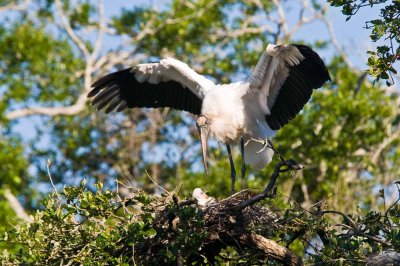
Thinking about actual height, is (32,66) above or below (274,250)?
above

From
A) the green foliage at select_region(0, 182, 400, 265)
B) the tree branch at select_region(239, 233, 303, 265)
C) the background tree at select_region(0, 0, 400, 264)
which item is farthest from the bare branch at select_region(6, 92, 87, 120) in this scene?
the tree branch at select_region(239, 233, 303, 265)

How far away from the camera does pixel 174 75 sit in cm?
755

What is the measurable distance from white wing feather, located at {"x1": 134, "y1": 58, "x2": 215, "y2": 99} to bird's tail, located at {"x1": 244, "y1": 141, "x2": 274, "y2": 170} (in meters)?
0.60

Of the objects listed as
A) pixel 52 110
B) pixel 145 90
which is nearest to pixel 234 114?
pixel 145 90

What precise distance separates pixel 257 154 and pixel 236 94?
2.12 ft

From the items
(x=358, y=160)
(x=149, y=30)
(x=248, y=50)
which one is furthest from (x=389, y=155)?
(x=149, y=30)

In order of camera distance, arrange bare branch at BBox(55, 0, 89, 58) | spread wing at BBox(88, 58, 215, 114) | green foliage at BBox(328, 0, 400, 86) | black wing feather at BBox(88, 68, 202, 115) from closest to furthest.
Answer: green foliage at BBox(328, 0, 400, 86) → spread wing at BBox(88, 58, 215, 114) → black wing feather at BBox(88, 68, 202, 115) → bare branch at BBox(55, 0, 89, 58)

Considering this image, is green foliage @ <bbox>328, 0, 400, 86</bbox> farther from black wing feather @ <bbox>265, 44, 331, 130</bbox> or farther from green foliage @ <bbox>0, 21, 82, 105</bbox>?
green foliage @ <bbox>0, 21, 82, 105</bbox>

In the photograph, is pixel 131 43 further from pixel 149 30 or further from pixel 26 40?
pixel 26 40

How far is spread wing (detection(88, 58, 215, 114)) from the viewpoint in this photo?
7598 mm

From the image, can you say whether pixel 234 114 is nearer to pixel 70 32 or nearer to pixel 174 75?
pixel 174 75

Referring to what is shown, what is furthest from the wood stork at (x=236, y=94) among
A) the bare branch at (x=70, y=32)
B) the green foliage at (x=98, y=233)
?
the bare branch at (x=70, y=32)

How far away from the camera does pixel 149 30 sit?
42.3ft

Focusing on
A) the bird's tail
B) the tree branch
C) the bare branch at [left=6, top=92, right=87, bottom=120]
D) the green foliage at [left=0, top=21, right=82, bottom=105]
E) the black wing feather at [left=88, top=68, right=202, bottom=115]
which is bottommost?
the tree branch
